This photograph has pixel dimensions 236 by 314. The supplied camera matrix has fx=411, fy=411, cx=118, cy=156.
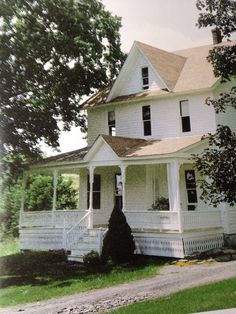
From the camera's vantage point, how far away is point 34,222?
2342 cm

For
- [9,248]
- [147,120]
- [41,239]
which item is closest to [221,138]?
[147,120]

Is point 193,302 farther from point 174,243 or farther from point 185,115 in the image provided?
point 185,115

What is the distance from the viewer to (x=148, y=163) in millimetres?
19781

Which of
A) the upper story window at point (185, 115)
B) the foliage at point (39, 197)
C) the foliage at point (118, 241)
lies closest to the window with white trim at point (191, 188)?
the upper story window at point (185, 115)

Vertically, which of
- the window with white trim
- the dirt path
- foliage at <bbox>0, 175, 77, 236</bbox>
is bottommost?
the dirt path

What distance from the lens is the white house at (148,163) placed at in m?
19.0

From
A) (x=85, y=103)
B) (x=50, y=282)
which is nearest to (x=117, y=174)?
(x=85, y=103)

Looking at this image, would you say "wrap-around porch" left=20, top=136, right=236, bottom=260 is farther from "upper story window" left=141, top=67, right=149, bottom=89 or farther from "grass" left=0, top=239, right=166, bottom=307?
"upper story window" left=141, top=67, right=149, bottom=89

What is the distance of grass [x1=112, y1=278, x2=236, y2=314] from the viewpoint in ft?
30.8

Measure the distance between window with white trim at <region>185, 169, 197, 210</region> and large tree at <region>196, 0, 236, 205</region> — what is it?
25.9ft

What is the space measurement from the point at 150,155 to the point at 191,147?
1.99 metres

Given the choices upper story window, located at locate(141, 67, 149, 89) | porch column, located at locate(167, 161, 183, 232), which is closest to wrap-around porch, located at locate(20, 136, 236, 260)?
porch column, located at locate(167, 161, 183, 232)

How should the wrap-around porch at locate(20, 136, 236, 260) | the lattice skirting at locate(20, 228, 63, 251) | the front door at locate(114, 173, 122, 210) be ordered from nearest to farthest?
the wrap-around porch at locate(20, 136, 236, 260), the lattice skirting at locate(20, 228, 63, 251), the front door at locate(114, 173, 122, 210)

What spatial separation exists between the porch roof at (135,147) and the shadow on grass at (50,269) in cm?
494
